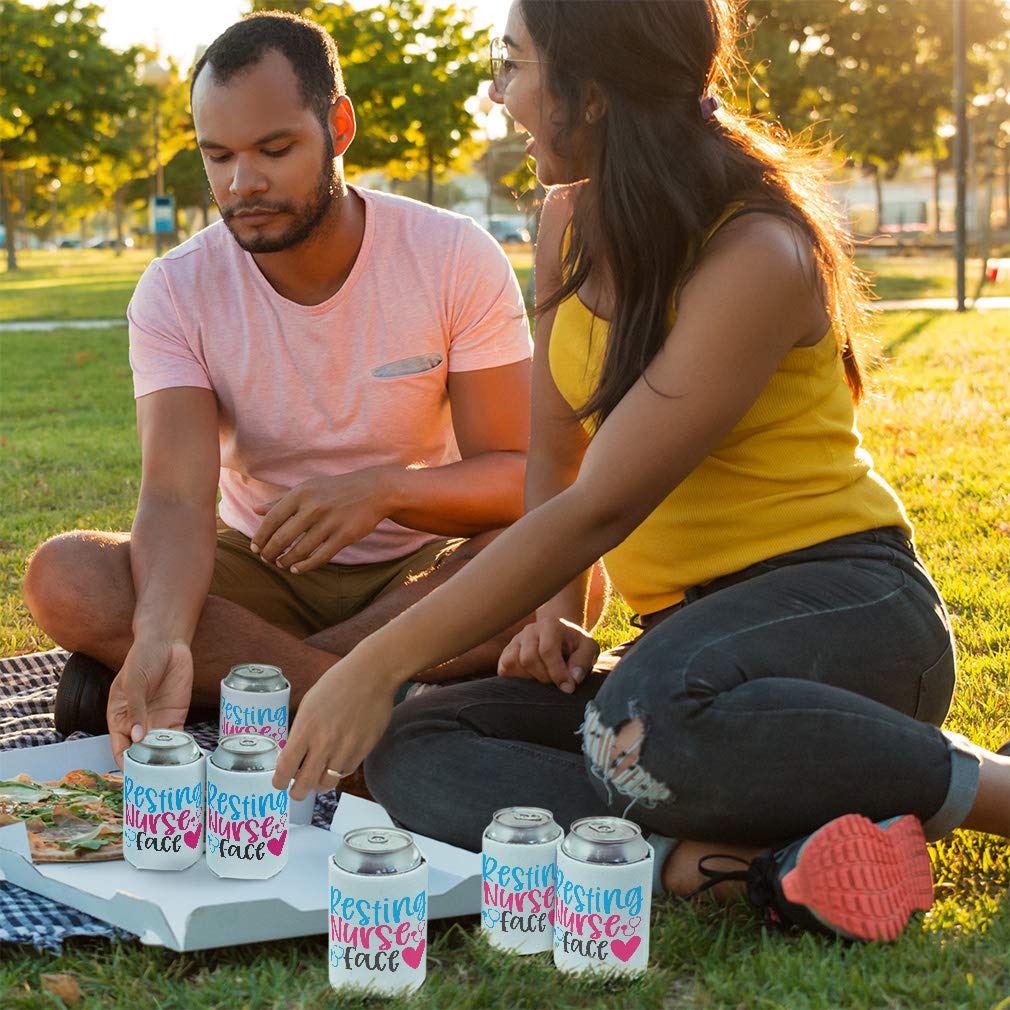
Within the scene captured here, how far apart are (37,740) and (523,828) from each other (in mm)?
1630

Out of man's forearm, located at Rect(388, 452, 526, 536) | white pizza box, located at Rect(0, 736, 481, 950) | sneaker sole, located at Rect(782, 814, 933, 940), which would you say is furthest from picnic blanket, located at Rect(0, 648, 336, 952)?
sneaker sole, located at Rect(782, 814, 933, 940)

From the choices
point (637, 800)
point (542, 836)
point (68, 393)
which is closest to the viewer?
point (542, 836)

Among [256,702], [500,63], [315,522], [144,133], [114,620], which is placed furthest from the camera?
[144,133]

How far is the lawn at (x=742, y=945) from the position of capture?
2045 mm

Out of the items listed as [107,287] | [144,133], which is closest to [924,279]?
[107,287]

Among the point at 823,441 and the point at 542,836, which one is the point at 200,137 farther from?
the point at 542,836

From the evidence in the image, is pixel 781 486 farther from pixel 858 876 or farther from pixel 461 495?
pixel 461 495

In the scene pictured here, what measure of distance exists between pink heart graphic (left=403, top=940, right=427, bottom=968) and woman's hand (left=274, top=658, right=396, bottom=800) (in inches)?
11.2

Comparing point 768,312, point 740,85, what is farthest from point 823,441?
point 740,85

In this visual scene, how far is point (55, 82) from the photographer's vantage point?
97.6 ft

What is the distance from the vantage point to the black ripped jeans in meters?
2.23

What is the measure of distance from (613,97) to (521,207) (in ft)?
3.34

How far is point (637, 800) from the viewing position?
230 cm

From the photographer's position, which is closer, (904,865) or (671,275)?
(904,865)
